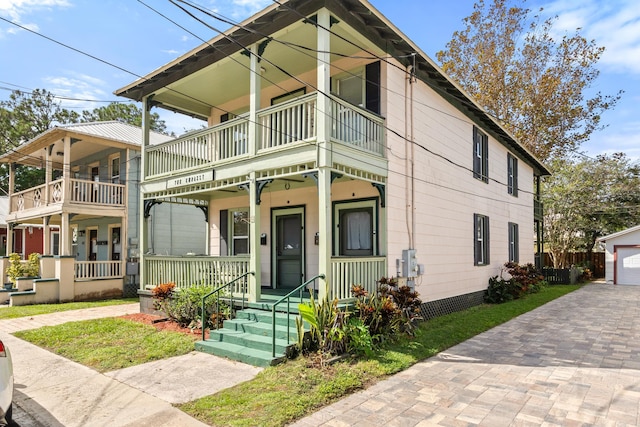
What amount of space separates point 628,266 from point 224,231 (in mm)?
21333

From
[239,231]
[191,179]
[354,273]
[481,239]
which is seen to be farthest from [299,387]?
[481,239]

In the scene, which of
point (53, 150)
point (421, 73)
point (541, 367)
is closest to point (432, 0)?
point (421, 73)

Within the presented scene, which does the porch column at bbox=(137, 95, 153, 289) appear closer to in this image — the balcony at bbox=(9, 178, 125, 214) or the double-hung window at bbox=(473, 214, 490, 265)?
the balcony at bbox=(9, 178, 125, 214)

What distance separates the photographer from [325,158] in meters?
6.98

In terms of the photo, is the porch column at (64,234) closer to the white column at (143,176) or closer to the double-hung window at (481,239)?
the white column at (143,176)

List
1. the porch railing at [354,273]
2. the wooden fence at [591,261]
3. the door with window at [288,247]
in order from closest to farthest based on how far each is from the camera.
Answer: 1. the porch railing at [354,273]
2. the door with window at [288,247]
3. the wooden fence at [591,261]

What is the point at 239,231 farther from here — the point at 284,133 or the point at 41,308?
the point at 41,308

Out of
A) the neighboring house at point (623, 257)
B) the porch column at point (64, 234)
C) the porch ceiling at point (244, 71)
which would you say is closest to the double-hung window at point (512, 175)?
the neighboring house at point (623, 257)

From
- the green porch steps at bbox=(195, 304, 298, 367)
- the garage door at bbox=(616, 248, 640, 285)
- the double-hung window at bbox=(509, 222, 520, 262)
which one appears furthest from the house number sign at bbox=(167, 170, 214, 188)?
the garage door at bbox=(616, 248, 640, 285)

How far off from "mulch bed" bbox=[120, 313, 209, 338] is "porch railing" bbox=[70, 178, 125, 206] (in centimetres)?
671

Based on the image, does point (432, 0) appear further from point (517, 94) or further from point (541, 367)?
point (517, 94)

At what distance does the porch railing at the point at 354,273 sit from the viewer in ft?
23.3

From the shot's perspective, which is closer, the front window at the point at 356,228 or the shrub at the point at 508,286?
the front window at the point at 356,228

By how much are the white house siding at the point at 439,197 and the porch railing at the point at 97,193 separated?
12.0 meters
